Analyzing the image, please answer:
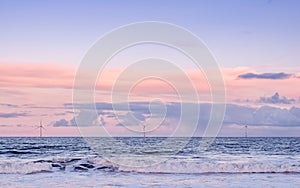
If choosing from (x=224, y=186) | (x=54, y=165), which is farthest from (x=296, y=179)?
(x=54, y=165)

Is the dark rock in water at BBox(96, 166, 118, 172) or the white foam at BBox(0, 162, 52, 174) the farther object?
the dark rock in water at BBox(96, 166, 118, 172)

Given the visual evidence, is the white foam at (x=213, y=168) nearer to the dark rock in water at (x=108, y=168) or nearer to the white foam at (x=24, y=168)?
the dark rock in water at (x=108, y=168)

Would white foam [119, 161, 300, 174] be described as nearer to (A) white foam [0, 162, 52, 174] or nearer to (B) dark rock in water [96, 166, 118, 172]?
(B) dark rock in water [96, 166, 118, 172]

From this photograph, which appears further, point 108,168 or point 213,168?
point 213,168

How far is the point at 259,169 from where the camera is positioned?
1218 inches

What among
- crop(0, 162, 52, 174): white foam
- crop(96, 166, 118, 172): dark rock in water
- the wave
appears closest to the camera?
crop(0, 162, 52, 174): white foam

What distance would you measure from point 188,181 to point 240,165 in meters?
9.78

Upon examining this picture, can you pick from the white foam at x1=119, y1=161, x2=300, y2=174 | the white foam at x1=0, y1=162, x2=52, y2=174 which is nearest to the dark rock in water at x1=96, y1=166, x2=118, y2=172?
the white foam at x1=119, y1=161, x2=300, y2=174

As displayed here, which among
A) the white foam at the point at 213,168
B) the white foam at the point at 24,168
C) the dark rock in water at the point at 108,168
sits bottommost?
the white foam at the point at 213,168

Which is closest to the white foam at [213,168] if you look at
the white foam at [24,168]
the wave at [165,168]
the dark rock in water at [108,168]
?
the wave at [165,168]

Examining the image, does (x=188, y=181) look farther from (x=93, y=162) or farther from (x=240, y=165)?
(x=93, y=162)

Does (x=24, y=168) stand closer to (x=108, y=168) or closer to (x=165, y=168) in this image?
(x=108, y=168)

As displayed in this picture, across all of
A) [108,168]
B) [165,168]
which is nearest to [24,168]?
[108,168]

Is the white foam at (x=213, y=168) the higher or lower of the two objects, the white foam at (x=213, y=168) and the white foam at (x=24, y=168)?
the lower
